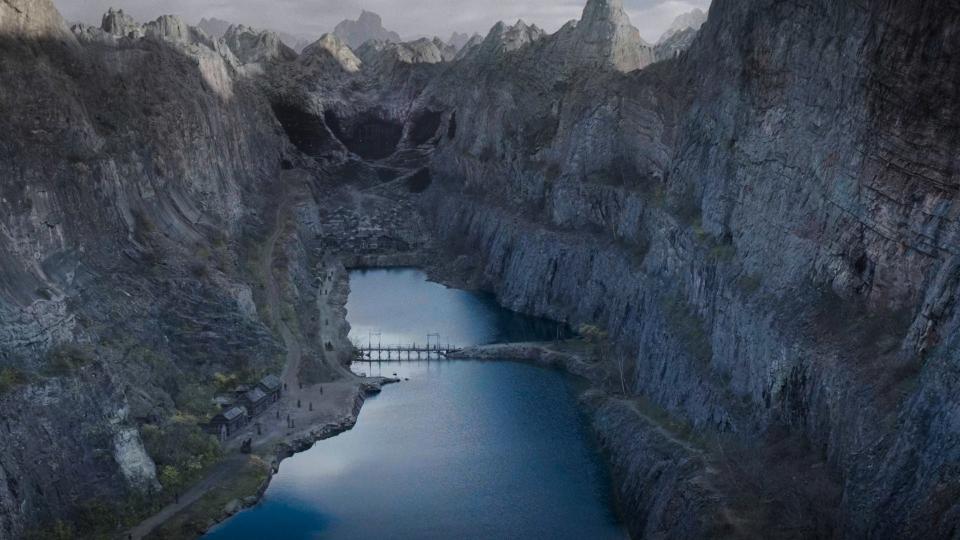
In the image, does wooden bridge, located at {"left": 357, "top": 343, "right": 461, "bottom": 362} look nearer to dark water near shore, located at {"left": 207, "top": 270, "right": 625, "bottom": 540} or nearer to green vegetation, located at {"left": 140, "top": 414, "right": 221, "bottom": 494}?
dark water near shore, located at {"left": 207, "top": 270, "right": 625, "bottom": 540}

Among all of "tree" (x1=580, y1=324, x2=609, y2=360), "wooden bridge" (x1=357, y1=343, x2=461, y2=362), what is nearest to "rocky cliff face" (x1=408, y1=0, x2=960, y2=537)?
"tree" (x1=580, y1=324, x2=609, y2=360)

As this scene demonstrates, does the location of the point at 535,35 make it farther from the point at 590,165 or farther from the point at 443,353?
the point at 443,353

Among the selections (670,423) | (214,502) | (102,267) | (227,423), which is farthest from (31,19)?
(670,423)

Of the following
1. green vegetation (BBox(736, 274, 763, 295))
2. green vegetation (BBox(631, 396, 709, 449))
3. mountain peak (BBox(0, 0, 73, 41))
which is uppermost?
mountain peak (BBox(0, 0, 73, 41))

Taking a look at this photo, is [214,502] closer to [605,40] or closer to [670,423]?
[670,423]

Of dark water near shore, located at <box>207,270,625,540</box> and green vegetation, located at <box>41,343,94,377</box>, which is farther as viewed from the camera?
dark water near shore, located at <box>207,270,625,540</box>
